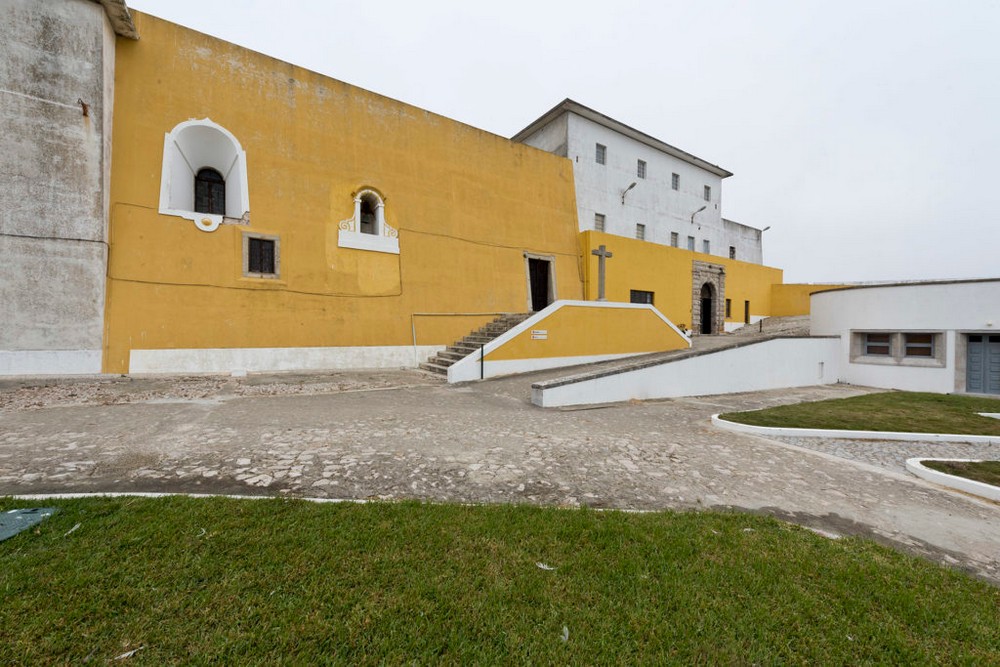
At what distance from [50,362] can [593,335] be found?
13742 millimetres

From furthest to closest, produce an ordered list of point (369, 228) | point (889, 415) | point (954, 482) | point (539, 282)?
point (539, 282) → point (369, 228) → point (889, 415) → point (954, 482)

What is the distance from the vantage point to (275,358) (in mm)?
10906

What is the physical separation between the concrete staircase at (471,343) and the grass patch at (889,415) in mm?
6973

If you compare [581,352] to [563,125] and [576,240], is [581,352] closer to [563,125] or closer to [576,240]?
[576,240]

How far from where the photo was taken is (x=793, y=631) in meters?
2.09


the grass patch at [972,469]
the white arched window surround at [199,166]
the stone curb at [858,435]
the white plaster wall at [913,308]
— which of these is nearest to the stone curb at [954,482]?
the grass patch at [972,469]

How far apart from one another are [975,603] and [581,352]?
10.1m

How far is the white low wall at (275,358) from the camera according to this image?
9641mm

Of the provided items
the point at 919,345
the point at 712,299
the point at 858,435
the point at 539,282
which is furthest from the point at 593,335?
the point at 712,299

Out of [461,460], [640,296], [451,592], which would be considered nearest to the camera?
A: [451,592]

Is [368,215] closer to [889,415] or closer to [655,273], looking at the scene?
[655,273]

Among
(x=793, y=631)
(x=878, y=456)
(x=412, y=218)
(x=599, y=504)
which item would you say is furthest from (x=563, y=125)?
(x=793, y=631)

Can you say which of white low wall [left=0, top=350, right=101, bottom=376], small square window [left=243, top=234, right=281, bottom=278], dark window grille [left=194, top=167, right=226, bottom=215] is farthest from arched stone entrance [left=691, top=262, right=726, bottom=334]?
white low wall [left=0, top=350, right=101, bottom=376]

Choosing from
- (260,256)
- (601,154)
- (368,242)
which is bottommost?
(260,256)
